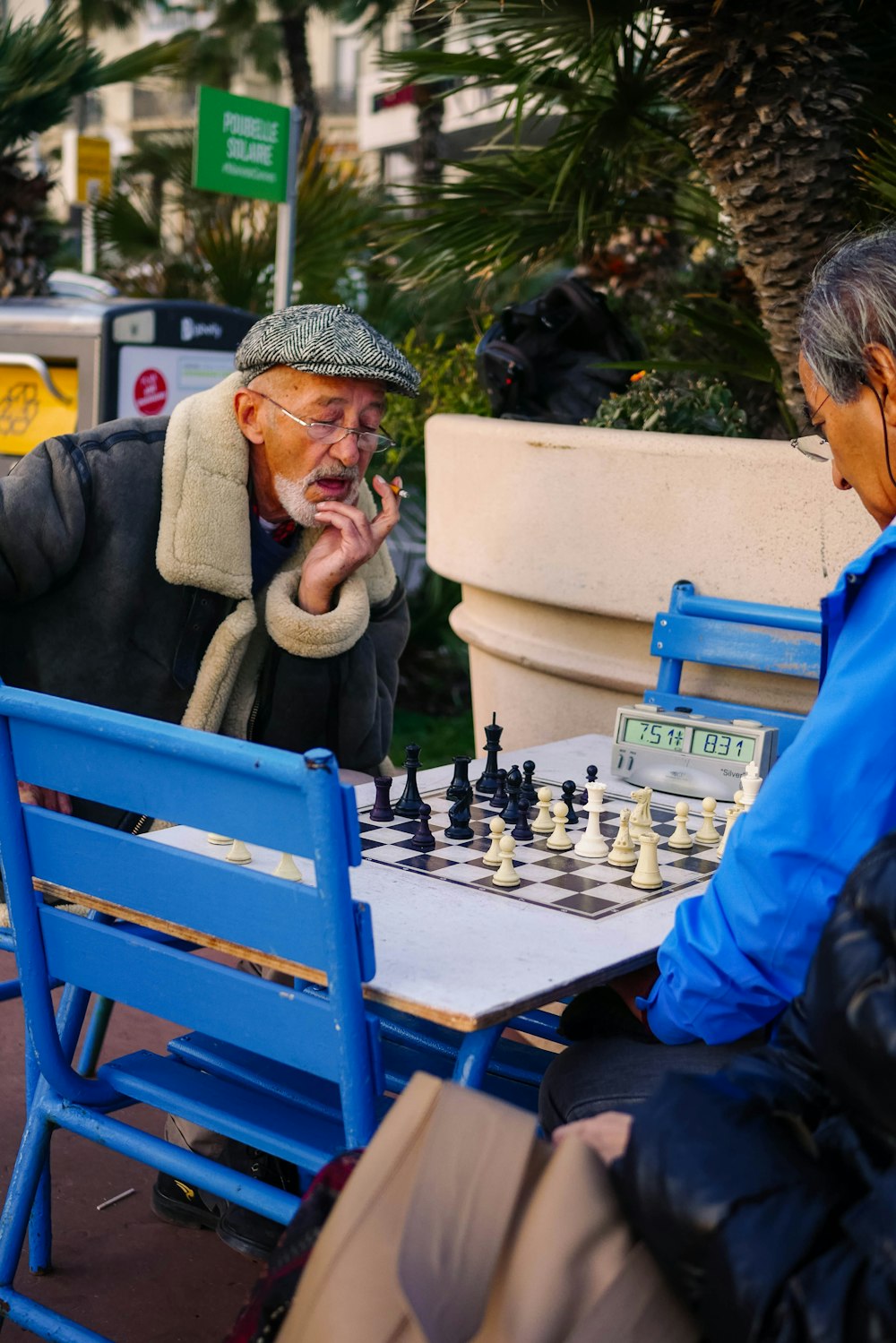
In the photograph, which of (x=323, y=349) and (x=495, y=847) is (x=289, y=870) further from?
(x=323, y=349)

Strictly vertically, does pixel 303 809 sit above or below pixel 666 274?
below

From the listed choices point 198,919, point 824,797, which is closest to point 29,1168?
point 198,919

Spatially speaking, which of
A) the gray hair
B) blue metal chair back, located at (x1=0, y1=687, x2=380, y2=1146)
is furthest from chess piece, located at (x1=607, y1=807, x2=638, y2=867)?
the gray hair

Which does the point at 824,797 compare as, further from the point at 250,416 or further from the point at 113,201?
the point at 113,201

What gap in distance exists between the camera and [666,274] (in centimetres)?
752

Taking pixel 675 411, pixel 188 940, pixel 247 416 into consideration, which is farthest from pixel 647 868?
pixel 675 411

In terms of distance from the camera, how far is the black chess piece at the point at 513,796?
2541 mm

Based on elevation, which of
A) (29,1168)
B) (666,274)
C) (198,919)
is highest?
(666,274)

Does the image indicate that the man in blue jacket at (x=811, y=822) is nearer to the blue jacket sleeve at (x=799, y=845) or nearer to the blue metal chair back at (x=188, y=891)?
the blue jacket sleeve at (x=799, y=845)

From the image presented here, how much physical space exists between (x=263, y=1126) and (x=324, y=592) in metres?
1.37

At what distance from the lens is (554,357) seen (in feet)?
16.7

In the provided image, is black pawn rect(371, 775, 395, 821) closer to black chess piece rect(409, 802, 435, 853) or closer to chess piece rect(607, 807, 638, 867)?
black chess piece rect(409, 802, 435, 853)

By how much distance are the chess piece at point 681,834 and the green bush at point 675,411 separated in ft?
6.62

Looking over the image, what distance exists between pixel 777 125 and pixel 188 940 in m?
3.19
